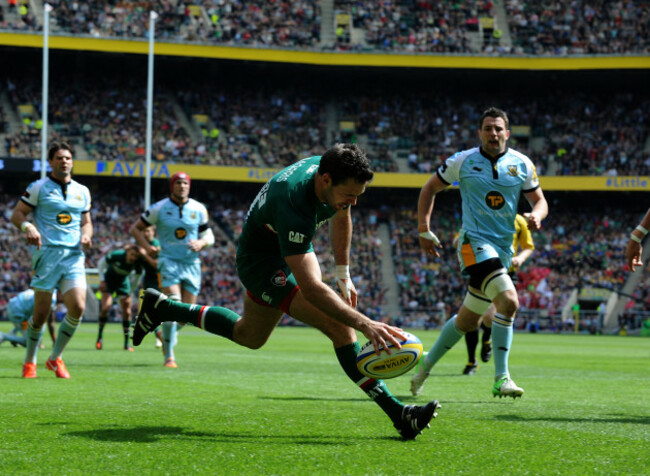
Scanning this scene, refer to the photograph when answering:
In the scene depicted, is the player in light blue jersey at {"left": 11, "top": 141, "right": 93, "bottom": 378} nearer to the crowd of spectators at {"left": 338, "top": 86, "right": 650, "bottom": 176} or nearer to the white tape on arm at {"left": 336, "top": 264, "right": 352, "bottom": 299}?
the white tape on arm at {"left": 336, "top": 264, "right": 352, "bottom": 299}

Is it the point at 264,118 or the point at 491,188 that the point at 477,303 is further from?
the point at 264,118

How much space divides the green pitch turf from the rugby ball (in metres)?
0.40

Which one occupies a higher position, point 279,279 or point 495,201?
point 495,201

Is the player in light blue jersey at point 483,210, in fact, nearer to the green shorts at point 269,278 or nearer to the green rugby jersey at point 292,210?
the green shorts at point 269,278

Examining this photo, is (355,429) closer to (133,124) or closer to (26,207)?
(26,207)

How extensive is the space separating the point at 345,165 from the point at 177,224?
26.0 ft

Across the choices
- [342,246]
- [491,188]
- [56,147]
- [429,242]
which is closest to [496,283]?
[429,242]

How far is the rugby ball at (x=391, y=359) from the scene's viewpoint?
466 cm

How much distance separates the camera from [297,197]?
4.81 meters

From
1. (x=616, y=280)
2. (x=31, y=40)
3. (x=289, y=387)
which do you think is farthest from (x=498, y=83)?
(x=289, y=387)

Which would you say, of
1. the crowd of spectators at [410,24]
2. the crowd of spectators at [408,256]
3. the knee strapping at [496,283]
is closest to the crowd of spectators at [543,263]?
the crowd of spectators at [408,256]

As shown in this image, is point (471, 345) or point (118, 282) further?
point (118, 282)

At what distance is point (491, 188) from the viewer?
788 cm

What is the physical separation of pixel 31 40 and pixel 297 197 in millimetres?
36090
